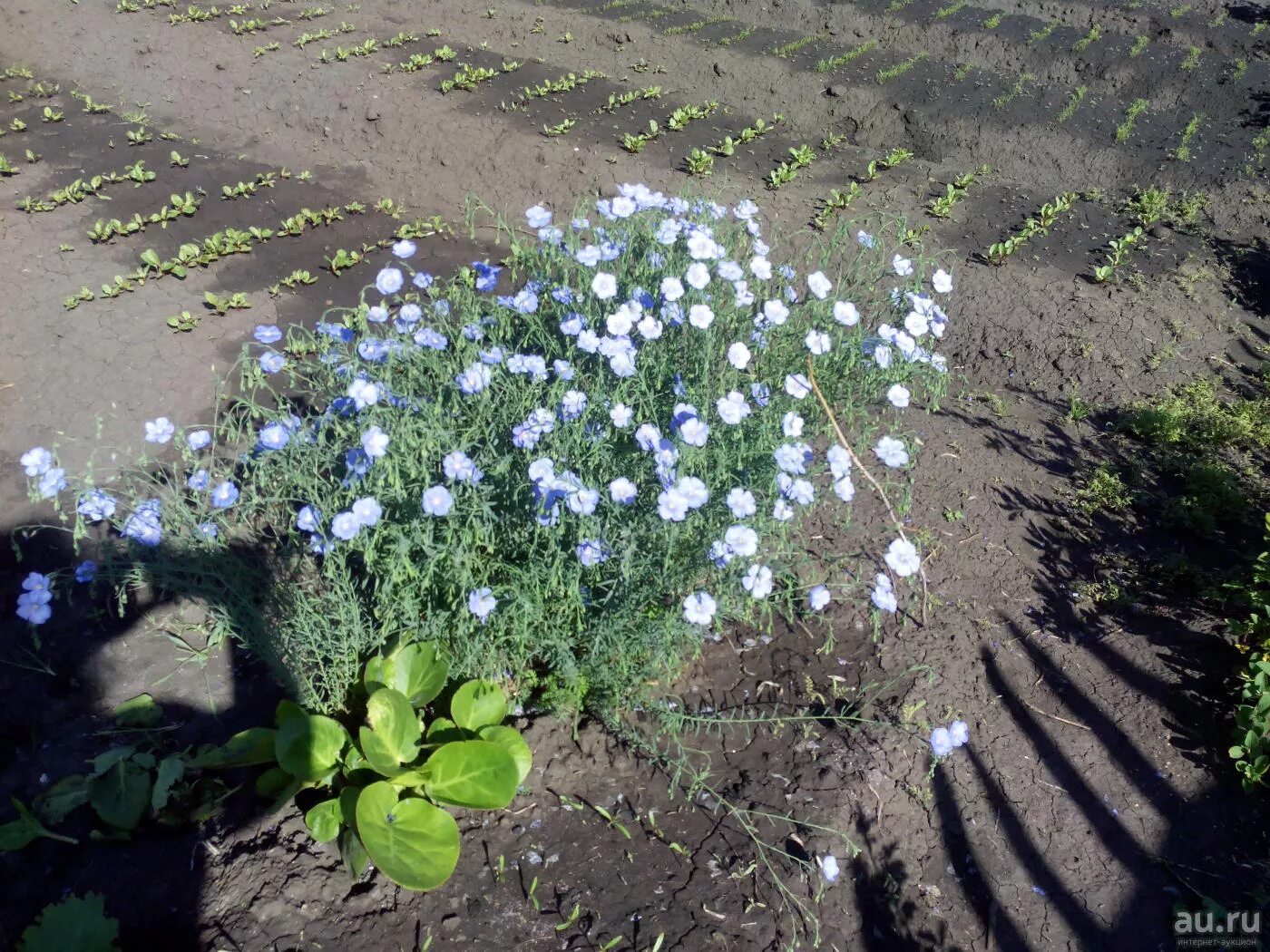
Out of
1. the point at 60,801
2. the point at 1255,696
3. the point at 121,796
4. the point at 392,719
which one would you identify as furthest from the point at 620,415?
the point at 1255,696

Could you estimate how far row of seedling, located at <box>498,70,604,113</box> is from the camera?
5.89 metres

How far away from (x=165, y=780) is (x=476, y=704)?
0.93 metres

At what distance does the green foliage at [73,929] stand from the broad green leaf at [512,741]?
0.98m

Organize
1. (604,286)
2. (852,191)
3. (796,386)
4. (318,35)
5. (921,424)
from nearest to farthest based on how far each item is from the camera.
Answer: (796,386) < (604,286) < (921,424) < (852,191) < (318,35)

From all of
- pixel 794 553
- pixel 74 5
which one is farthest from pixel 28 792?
pixel 74 5

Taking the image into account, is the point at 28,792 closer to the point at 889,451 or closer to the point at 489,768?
the point at 489,768

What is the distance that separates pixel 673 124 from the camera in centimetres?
562

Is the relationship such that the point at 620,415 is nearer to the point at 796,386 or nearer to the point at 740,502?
the point at 740,502

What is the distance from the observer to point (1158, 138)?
5547 millimetres

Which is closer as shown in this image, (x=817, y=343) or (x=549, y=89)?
(x=817, y=343)

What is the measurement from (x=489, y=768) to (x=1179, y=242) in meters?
5.10

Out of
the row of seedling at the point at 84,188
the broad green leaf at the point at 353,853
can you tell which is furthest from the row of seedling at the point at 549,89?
the broad green leaf at the point at 353,853

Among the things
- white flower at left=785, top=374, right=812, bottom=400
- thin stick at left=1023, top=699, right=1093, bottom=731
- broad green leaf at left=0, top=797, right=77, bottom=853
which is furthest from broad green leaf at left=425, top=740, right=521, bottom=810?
thin stick at left=1023, top=699, right=1093, bottom=731

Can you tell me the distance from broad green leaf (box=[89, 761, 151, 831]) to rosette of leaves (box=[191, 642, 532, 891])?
0.20 meters
